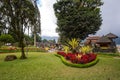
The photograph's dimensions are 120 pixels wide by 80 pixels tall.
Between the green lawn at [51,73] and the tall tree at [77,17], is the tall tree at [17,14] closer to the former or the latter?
the green lawn at [51,73]

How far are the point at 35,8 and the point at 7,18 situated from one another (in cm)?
402

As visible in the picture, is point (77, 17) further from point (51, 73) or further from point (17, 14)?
point (51, 73)

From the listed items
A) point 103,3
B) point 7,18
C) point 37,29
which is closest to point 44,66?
point 37,29

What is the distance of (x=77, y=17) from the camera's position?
122 ft

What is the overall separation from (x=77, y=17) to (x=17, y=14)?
16772 mm

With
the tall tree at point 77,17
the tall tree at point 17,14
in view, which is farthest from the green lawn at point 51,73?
the tall tree at point 77,17

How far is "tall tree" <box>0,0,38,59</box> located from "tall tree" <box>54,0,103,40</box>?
1482 centimetres

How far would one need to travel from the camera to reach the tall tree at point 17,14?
23031 millimetres

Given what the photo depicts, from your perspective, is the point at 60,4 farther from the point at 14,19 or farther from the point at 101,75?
the point at 101,75

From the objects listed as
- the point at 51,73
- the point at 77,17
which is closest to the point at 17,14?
the point at 51,73

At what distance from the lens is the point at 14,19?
23297 millimetres

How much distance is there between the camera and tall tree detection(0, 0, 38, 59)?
2303 cm

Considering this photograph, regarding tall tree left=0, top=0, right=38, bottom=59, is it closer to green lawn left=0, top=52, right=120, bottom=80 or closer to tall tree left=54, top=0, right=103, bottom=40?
green lawn left=0, top=52, right=120, bottom=80

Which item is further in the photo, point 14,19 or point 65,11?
point 65,11
